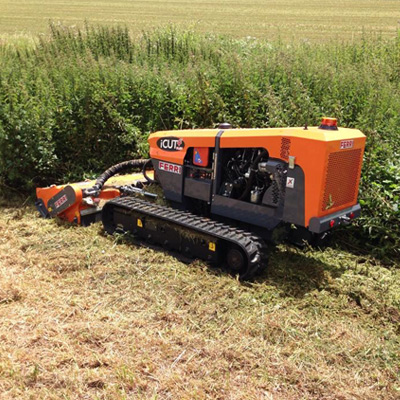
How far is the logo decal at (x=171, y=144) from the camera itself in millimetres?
6082

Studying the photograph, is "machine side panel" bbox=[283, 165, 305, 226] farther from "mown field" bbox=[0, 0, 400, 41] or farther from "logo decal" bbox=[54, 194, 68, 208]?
"mown field" bbox=[0, 0, 400, 41]

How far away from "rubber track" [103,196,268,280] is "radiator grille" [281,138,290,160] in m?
0.88

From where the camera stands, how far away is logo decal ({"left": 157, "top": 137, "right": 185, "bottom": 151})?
6.08 m

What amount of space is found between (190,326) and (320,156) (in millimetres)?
1975

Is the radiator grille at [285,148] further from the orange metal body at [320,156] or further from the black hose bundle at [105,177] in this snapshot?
the black hose bundle at [105,177]

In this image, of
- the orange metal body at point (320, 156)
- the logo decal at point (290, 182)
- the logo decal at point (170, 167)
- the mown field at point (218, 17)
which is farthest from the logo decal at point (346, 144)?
the mown field at point (218, 17)

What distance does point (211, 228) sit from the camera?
539 cm

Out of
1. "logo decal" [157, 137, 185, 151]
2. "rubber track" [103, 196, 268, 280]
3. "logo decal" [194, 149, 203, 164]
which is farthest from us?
"logo decal" [157, 137, 185, 151]

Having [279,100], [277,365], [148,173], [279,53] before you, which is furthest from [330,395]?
[279,53]

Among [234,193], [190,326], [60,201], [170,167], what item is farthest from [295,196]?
[60,201]

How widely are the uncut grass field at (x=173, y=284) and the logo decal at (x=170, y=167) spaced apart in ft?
3.31

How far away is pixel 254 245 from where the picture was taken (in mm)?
5094

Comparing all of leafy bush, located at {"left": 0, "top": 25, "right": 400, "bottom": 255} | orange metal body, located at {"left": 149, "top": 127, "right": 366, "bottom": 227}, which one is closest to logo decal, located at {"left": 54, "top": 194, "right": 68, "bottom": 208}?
leafy bush, located at {"left": 0, "top": 25, "right": 400, "bottom": 255}

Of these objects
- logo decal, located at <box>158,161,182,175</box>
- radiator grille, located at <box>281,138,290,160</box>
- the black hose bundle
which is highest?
radiator grille, located at <box>281,138,290,160</box>
